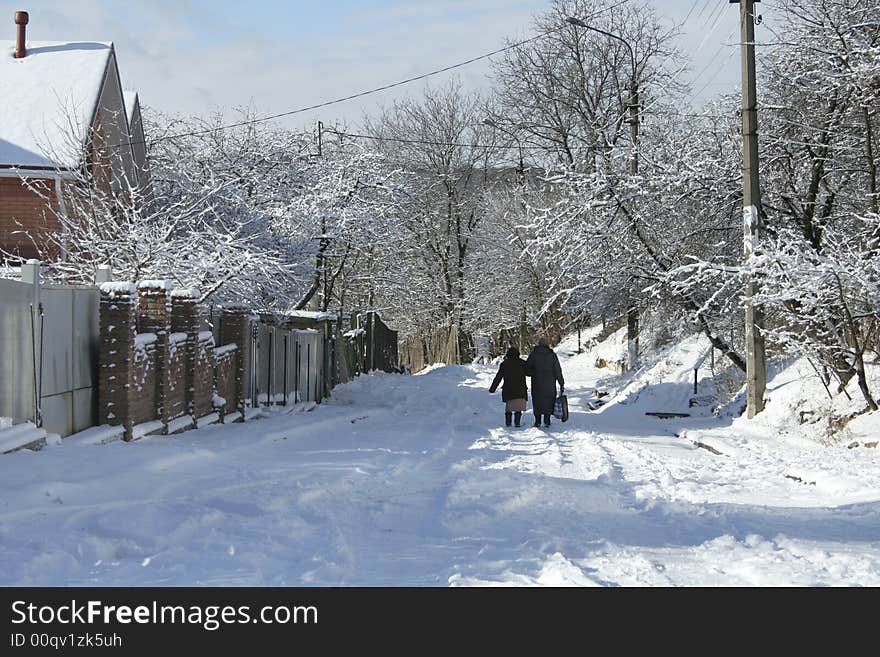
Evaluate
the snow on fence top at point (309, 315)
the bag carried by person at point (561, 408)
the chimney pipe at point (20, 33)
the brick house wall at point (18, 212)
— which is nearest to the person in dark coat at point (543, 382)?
the bag carried by person at point (561, 408)

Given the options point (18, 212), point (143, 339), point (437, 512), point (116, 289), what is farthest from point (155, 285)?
point (18, 212)

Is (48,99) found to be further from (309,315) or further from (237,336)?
(237,336)

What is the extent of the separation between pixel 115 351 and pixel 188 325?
2952 mm

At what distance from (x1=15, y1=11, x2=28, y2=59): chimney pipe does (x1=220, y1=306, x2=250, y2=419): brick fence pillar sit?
54.0 feet

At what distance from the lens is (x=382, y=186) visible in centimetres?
3288

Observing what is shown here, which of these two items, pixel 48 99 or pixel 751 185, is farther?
pixel 48 99

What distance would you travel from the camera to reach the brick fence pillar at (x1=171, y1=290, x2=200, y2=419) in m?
14.9

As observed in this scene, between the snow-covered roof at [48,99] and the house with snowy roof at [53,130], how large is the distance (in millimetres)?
26

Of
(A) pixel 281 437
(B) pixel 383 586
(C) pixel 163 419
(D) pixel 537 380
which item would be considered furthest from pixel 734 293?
(B) pixel 383 586

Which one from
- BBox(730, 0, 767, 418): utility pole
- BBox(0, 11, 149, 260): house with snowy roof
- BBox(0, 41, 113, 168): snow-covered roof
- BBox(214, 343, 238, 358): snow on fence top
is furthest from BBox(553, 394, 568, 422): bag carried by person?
BBox(0, 41, 113, 168): snow-covered roof

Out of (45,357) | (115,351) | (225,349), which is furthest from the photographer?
(225,349)

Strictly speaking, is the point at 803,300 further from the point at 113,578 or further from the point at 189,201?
the point at 189,201

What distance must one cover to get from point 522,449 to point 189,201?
42.2 ft

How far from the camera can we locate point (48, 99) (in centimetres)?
2828
